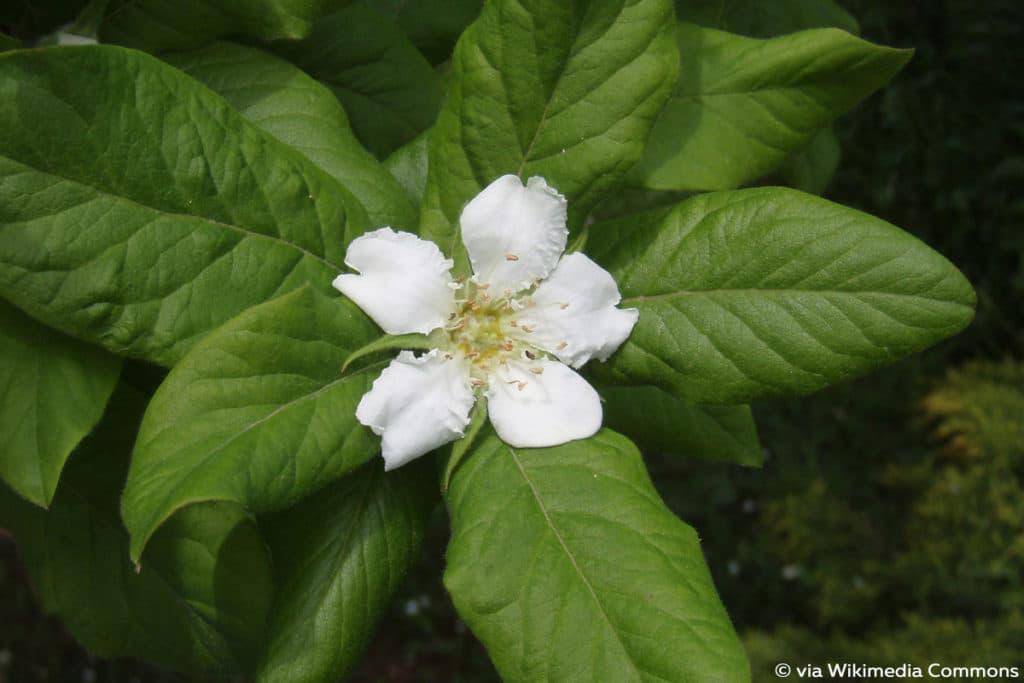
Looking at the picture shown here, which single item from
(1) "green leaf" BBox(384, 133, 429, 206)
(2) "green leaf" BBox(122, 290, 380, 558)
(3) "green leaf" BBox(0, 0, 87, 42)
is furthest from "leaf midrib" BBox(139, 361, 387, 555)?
(3) "green leaf" BBox(0, 0, 87, 42)

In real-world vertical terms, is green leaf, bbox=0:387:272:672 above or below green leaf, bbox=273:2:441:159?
below

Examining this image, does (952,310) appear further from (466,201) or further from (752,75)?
(466,201)

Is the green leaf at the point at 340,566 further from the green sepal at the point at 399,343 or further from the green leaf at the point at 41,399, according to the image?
the green leaf at the point at 41,399

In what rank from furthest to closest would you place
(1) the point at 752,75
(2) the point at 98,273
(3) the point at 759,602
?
(3) the point at 759,602 < (1) the point at 752,75 < (2) the point at 98,273

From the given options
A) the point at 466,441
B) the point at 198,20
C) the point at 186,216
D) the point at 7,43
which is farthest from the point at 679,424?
the point at 7,43

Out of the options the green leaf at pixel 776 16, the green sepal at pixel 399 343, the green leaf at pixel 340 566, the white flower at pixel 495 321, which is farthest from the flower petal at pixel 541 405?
the green leaf at pixel 776 16

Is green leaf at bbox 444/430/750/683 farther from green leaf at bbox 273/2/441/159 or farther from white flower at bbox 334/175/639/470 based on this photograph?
green leaf at bbox 273/2/441/159

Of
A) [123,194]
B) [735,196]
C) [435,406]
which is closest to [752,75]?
[735,196]
